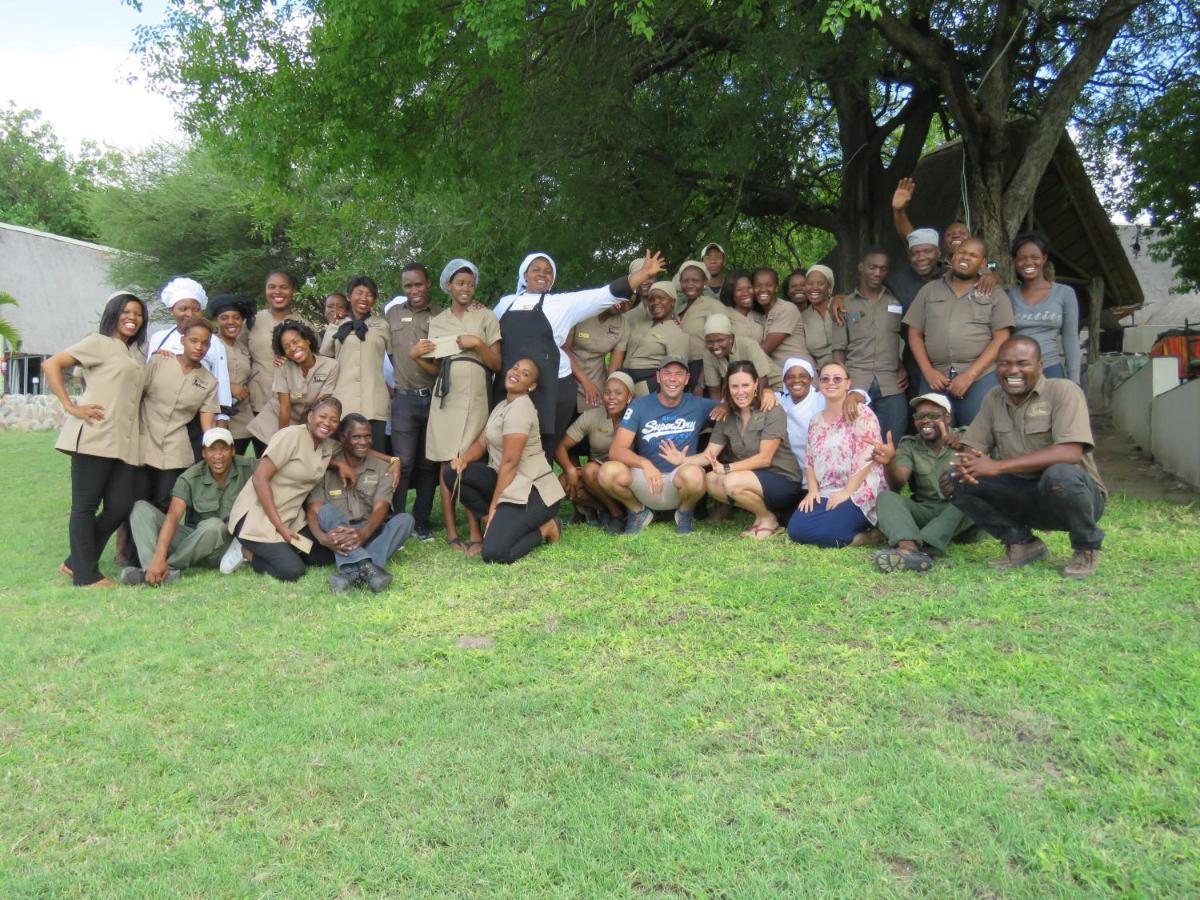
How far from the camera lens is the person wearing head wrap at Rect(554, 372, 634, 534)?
779cm

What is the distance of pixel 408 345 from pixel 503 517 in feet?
5.78

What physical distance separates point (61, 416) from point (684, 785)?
25.2 metres

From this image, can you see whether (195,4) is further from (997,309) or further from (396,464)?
(997,309)

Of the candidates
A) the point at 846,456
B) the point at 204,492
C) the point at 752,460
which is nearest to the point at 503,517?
the point at 752,460

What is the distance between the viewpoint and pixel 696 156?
11.1 meters

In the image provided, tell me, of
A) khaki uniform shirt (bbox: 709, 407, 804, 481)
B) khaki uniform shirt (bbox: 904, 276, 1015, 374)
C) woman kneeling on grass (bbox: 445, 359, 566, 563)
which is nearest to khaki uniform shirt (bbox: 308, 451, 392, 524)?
woman kneeling on grass (bbox: 445, 359, 566, 563)

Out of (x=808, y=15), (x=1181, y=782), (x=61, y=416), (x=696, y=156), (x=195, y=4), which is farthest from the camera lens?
(x=61, y=416)

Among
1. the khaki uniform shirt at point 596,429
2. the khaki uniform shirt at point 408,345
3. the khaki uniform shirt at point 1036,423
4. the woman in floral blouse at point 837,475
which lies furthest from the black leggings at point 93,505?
the khaki uniform shirt at point 1036,423

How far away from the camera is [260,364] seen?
7.96 m

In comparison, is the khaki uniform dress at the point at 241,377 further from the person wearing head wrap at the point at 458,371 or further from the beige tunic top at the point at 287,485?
the person wearing head wrap at the point at 458,371

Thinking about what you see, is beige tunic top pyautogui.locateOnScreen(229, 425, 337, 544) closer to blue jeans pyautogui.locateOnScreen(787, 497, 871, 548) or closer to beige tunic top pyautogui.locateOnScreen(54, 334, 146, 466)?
beige tunic top pyautogui.locateOnScreen(54, 334, 146, 466)

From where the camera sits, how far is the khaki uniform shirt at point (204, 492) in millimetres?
6938

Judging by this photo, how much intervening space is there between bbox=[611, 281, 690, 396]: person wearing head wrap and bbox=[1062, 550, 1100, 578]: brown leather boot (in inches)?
134

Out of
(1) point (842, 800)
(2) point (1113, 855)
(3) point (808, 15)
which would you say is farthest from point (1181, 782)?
(3) point (808, 15)
